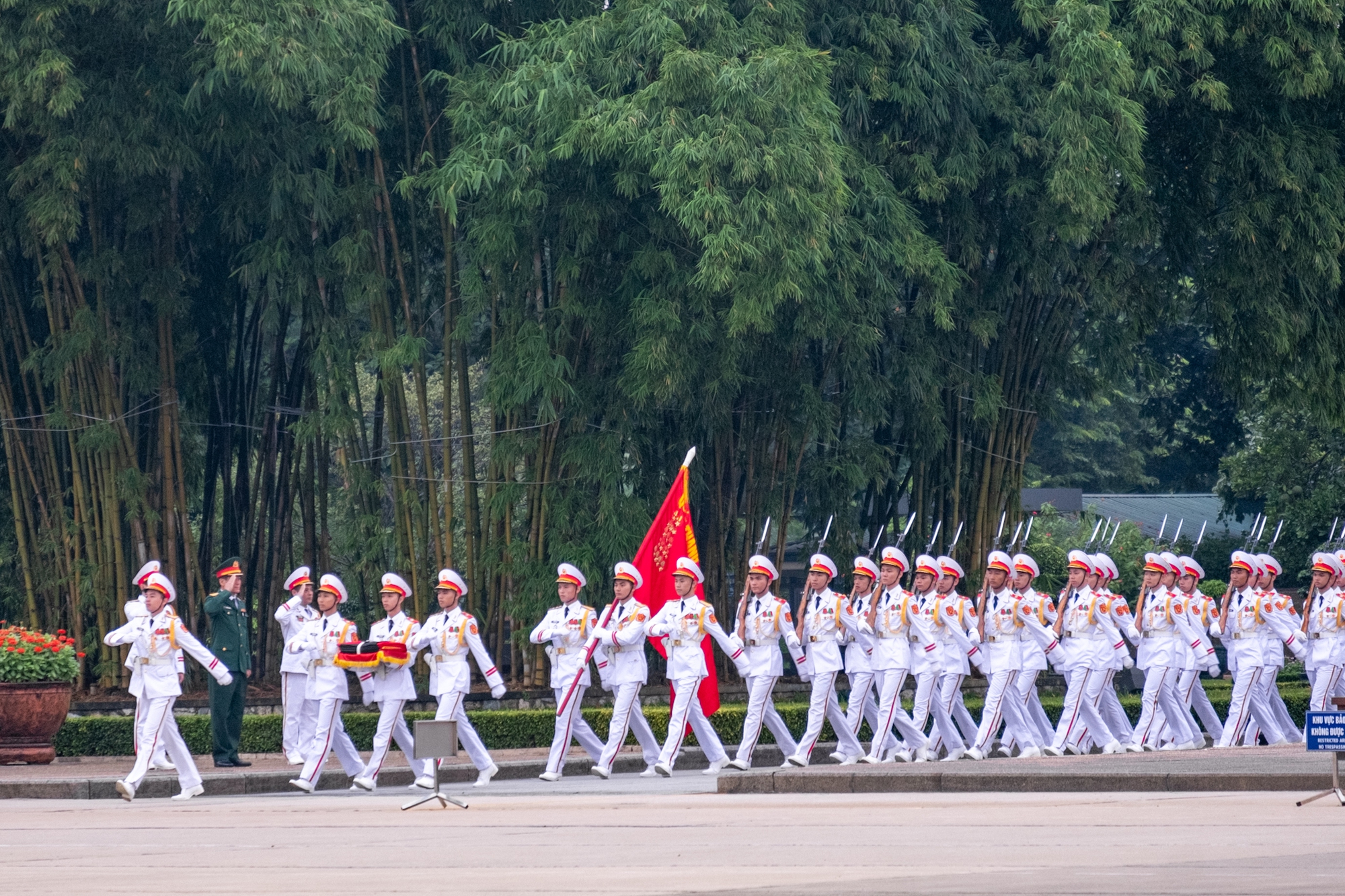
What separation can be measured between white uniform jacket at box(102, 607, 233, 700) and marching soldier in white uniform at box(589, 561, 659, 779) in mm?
3089

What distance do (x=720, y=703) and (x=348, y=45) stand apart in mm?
7494

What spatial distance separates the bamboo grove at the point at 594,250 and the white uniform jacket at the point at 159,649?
16.4ft

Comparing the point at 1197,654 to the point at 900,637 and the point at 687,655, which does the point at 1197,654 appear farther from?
the point at 687,655

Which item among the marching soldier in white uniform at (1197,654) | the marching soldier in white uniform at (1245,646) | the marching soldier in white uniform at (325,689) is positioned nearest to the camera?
the marching soldier in white uniform at (325,689)

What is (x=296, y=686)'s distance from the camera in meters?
17.2

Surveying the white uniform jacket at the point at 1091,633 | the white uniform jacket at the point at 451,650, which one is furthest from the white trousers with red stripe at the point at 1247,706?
Result: the white uniform jacket at the point at 451,650

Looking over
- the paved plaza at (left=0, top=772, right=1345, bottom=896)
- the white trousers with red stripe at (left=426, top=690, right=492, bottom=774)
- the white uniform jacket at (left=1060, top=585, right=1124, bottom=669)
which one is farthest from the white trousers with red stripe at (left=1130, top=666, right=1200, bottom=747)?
the white trousers with red stripe at (left=426, top=690, right=492, bottom=774)

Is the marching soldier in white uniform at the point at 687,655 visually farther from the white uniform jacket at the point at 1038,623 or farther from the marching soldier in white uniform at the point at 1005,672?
the white uniform jacket at the point at 1038,623

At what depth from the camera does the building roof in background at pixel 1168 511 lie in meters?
37.6

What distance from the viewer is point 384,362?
19984 mm

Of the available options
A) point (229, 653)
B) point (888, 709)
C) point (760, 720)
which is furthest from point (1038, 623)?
point (229, 653)

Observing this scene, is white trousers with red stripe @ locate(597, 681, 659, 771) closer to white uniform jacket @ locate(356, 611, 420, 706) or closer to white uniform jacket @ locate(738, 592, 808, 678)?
white uniform jacket @ locate(738, 592, 808, 678)

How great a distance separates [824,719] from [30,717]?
681 cm

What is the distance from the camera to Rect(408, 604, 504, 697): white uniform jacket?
15578 mm
